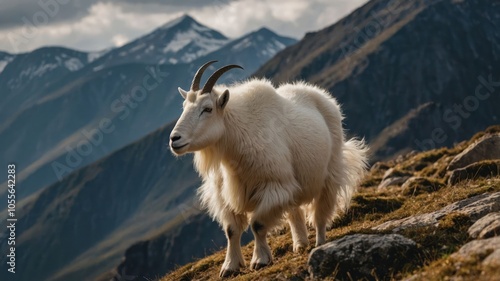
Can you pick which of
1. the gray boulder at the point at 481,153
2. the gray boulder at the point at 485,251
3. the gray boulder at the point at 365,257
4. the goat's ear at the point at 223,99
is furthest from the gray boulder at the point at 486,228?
the gray boulder at the point at 481,153

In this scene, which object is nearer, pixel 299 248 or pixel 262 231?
pixel 262 231

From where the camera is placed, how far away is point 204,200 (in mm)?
14875

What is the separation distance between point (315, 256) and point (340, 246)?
0.50 meters

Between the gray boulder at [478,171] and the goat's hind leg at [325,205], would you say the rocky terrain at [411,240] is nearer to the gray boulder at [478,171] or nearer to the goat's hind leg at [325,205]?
the gray boulder at [478,171]

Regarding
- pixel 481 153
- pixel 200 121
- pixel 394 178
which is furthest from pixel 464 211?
pixel 394 178

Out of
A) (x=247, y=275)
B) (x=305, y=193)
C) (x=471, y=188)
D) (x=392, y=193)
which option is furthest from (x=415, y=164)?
(x=247, y=275)

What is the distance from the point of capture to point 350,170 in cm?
1650

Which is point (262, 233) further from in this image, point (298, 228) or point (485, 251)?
point (485, 251)

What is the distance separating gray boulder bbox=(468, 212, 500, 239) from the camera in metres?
9.56

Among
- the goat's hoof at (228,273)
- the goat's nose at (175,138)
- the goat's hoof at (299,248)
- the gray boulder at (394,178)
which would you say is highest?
the goat's nose at (175,138)

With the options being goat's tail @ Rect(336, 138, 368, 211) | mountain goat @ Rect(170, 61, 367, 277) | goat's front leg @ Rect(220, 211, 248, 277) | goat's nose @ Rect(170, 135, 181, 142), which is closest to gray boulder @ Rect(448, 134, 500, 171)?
goat's tail @ Rect(336, 138, 368, 211)

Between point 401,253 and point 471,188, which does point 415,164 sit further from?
point 401,253

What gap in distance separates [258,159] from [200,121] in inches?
58.4

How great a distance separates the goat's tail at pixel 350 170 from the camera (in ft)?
51.4
